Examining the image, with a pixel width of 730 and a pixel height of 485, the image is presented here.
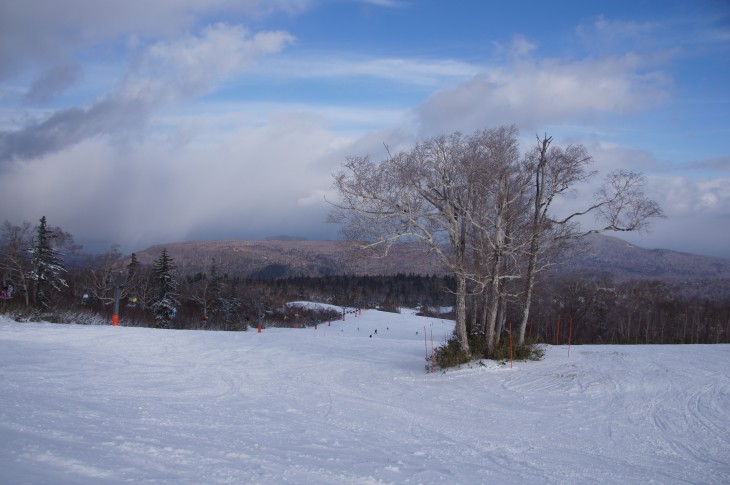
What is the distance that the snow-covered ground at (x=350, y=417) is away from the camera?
20.7ft

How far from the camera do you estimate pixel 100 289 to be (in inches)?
2290

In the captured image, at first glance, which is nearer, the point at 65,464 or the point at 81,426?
the point at 65,464

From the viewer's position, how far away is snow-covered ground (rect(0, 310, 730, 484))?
632 centimetres

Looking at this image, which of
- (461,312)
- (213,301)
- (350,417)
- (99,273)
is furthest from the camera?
(213,301)

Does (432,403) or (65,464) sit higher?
(65,464)

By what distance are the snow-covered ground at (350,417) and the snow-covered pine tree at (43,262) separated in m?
24.2

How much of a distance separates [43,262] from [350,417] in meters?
39.0

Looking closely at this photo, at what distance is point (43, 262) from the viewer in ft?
132

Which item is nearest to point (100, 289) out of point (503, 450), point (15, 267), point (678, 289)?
point (15, 267)

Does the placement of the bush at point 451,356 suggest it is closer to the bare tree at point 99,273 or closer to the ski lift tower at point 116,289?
the ski lift tower at point 116,289

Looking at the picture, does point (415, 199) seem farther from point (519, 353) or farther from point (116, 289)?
point (116, 289)

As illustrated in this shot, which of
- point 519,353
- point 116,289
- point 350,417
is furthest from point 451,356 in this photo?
point 116,289

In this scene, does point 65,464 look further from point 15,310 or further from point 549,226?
point 15,310

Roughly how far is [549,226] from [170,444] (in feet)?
50.2
